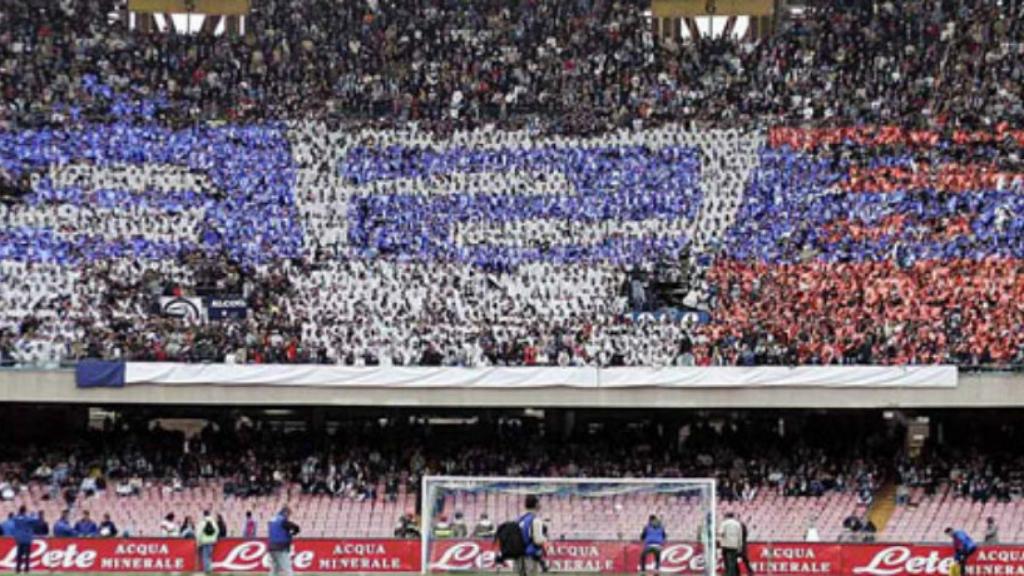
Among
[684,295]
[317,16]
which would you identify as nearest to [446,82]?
[317,16]

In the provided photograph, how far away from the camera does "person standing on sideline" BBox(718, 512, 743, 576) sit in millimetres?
36969

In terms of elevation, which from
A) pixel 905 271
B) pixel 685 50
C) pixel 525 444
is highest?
pixel 685 50

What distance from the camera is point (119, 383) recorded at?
5475 centimetres

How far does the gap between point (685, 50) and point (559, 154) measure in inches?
283

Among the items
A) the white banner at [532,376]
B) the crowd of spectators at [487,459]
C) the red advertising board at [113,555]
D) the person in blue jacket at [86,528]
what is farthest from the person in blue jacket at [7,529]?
the white banner at [532,376]

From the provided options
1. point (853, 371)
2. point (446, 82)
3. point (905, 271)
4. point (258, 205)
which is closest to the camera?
point (853, 371)

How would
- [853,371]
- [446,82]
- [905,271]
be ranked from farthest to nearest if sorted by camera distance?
1. [446,82]
2. [905,271]
3. [853,371]

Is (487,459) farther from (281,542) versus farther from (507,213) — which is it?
(281,542)

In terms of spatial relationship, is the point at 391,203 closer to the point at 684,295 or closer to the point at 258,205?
the point at 258,205

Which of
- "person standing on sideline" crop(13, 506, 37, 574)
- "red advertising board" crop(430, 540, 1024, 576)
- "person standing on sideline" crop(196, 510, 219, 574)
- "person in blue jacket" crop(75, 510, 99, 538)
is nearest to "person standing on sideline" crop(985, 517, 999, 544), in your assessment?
"red advertising board" crop(430, 540, 1024, 576)

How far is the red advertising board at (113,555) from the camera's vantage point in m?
43.0

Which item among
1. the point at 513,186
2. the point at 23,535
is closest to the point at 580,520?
the point at 23,535

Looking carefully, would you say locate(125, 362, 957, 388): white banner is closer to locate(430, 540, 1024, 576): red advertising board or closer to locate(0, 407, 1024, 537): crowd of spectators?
locate(0, 407, 1024, 537): crowd of spectators

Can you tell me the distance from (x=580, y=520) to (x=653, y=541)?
1.49m
